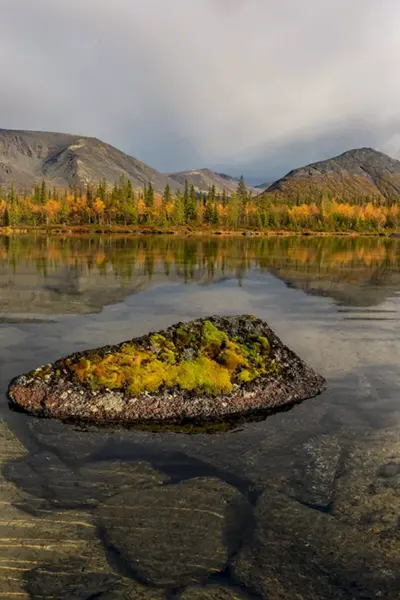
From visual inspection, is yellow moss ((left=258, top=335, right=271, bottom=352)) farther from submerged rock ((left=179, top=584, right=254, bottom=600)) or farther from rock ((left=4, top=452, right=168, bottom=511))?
submerged rock ((left=179, top=584, right=254, bottom=600))

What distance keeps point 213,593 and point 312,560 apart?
1.82 metres

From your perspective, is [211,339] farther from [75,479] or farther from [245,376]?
[75,479]

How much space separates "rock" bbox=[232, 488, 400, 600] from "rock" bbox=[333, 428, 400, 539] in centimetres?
43

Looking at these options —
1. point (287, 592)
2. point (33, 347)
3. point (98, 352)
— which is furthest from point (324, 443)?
point (33, 347)

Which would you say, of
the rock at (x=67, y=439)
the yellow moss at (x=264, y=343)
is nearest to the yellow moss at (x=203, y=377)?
the yellow moss at (x=264, y=343)

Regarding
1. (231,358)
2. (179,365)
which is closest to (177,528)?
(179,365)

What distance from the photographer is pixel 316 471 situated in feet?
34.6

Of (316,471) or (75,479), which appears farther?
(316,471)

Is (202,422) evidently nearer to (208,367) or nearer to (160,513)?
(208,367)

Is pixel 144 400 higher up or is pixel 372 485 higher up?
pixel 144 400

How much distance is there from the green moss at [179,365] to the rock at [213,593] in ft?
22.7

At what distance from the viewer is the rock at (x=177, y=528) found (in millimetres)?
7512

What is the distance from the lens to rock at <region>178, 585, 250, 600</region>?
6.87 m

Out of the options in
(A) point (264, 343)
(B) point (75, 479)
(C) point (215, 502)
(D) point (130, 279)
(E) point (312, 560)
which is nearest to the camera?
(E) point (312, 560)
